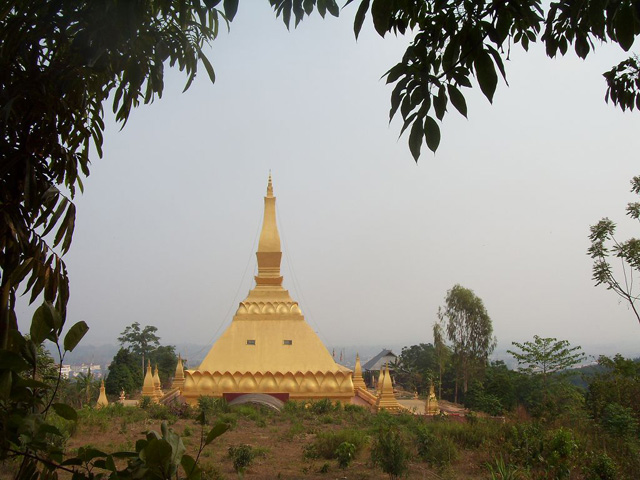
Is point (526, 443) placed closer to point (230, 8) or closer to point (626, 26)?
point (626, 26)

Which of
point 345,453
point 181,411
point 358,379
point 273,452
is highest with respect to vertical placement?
point 358,379

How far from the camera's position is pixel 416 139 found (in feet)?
6.19

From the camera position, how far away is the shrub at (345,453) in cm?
767

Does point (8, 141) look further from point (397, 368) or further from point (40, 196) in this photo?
point (397, 368)

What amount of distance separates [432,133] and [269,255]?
60.1 feet

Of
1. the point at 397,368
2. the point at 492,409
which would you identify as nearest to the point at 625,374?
the point at 492,409

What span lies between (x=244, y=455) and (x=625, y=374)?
10989 mm

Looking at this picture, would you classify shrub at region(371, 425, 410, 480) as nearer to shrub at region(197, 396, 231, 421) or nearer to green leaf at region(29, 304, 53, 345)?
shrub at region(197, 396, 231, 421)

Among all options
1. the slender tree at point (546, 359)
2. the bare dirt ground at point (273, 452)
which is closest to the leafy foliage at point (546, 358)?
the slender tree at point (546, 359)

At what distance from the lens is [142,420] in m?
11.4

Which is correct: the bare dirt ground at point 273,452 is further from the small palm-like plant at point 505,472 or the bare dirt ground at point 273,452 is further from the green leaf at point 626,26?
the green leaf at point 626,26

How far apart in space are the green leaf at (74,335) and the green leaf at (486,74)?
5.22 ft

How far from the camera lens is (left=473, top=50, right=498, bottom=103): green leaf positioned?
1.76 metres

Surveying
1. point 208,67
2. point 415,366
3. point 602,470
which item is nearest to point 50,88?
point 208,67
